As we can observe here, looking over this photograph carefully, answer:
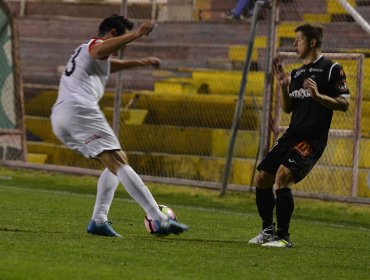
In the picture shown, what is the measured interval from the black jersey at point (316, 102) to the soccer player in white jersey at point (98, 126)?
1.24m

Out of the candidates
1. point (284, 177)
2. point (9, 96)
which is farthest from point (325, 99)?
point (9, 96)

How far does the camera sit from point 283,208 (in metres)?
9.95

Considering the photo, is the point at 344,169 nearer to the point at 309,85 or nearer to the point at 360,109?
the point at 360,109

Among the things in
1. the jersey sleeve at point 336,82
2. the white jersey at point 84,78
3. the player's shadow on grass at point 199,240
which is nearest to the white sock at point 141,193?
the player's shadow on grass at point 199,240

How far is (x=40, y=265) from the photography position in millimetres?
7586

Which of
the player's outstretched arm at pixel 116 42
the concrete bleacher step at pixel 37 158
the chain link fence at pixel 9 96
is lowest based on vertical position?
the concrete bleacher step at pixel 37 158

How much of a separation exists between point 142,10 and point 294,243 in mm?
11667

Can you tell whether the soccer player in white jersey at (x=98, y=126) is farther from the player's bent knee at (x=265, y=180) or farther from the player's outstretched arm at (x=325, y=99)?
the player's outstretched arm at (x=325, y=99)

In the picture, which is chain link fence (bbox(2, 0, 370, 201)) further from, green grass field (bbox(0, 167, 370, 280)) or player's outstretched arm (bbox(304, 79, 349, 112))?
player's outstretched arm (bbox(304, 79, 349, 112))

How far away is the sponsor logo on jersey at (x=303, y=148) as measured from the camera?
9.88 metres

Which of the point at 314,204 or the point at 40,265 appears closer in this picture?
the point at 40,265

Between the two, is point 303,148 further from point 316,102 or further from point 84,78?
point 84,78

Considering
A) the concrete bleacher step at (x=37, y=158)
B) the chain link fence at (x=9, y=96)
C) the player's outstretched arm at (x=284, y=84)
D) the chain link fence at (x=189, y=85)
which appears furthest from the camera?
the concrete bleacher step at (x=37, y=158)

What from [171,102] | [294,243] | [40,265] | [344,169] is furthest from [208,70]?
[40,265]
